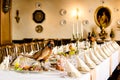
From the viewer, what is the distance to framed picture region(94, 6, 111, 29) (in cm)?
1226

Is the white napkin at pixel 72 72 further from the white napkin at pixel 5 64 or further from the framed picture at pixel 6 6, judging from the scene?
the framed picture at pixel 6 6

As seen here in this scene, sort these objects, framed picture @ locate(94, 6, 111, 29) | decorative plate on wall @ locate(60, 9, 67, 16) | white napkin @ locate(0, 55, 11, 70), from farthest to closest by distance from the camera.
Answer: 1. decorative plate on wall @ locate(60, 9, 67, 16)
2. framed picture @ locate(94, 6, 111, 29)
3. white napkin @ locate(0, 55, 11, 70)

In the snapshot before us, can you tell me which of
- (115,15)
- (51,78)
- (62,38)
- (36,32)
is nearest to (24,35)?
(36,32)

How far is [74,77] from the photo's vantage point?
2.66 meters

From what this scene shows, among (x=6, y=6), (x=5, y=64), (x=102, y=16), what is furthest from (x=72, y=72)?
(x=102, y=16)

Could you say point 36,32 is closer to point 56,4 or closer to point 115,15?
point 56,4

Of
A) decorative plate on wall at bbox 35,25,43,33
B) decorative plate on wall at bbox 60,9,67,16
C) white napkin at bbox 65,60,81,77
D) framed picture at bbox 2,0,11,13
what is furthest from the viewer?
decorative plate on wall at bbox 35,25,43,33

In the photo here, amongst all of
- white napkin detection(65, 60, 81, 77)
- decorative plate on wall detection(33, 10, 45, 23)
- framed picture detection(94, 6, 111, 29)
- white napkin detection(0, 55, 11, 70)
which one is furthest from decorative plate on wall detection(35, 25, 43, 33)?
white napkin detection(65, 60, 81, 77)

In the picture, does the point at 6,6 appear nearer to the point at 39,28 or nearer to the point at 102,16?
the point at 39,28

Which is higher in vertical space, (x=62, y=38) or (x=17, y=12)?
(x=17, y=12)

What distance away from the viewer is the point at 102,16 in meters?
12.4

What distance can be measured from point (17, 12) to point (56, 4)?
6.16 ft

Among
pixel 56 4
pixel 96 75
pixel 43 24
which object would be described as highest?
pixel 56 4

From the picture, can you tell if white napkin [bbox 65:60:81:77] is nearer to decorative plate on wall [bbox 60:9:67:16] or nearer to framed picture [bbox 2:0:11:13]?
framed picture [bbox 2:0:11:13]
